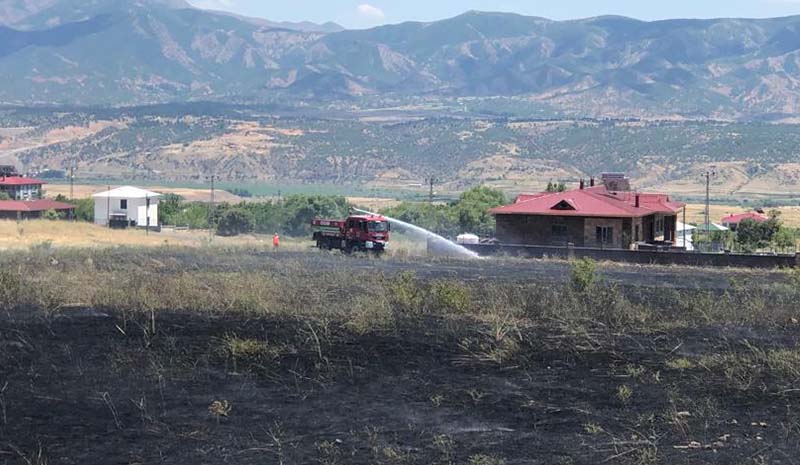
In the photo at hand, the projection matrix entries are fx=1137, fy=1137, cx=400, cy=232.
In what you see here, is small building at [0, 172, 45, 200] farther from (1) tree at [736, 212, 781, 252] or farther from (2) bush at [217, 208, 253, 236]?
(1) tree at [736, 212, 781, 252]

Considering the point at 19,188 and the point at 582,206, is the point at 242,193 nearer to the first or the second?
the point at 19,188

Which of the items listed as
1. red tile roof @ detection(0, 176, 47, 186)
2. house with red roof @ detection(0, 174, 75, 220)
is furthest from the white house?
red tile roof @ detection(0, 176, 47, 186)

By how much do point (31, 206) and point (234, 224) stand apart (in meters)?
21.3

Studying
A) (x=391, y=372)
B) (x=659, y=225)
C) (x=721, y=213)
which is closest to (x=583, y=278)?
(x=391, y=372)

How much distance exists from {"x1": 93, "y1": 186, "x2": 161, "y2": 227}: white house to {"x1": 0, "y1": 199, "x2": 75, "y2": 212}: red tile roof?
4.80 metres

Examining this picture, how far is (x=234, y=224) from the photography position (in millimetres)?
88062

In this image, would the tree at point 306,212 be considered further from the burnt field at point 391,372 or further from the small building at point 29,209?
the burnt field at point 391,372

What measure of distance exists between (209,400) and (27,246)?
43629 mm

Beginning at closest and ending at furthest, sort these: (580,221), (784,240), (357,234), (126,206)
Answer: (357,234)
(580,221)
(784,240)
(126,206)

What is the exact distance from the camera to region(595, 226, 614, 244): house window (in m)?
59.5

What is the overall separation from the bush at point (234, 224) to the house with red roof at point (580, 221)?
30.2m

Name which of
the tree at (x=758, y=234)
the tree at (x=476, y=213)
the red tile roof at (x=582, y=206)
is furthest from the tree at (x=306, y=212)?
the tree at (x=758, y=234)

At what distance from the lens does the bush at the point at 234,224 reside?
8769 cm

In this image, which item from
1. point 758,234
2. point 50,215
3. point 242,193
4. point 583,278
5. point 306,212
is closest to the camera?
point 583,278
